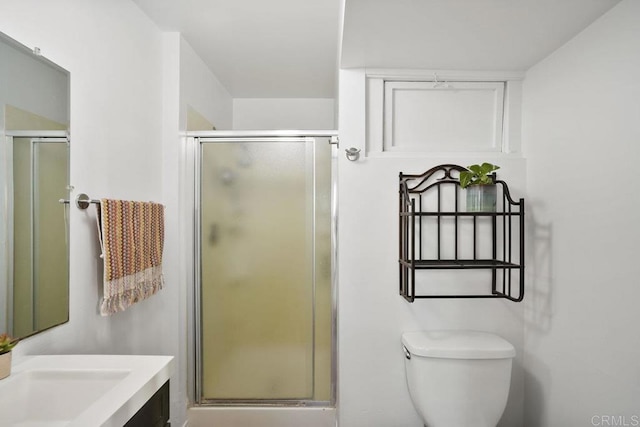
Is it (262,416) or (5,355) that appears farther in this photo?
(262,416)

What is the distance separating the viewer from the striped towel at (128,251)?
1286mm

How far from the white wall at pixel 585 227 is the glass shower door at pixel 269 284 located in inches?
42.3

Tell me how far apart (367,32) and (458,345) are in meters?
1.39

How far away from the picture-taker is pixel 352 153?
1.75 meters

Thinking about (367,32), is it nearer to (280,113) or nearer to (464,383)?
(464,383)

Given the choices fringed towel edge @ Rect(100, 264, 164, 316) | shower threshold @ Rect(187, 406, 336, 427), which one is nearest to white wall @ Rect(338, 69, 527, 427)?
shower threshold @ Rect(187, 406, 336, 427)

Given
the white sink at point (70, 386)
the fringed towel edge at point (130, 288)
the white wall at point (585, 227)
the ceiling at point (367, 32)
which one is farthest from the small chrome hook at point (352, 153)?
the white sink at point (70, 386)

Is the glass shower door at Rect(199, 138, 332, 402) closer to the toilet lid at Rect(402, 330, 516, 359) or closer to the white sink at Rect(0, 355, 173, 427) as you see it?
the toilet lid at Rect(402, 330, 516, 359)

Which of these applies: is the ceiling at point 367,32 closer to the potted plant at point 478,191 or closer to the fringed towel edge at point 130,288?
the potted plant at point 478,191

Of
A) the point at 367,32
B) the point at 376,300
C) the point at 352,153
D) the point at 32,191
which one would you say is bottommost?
the point at 376,300

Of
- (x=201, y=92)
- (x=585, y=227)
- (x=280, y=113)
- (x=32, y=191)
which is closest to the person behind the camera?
(x=32, y=191)

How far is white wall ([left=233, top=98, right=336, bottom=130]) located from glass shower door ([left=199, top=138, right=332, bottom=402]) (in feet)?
4.14

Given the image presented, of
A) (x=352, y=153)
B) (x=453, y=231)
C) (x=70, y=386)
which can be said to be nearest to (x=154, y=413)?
(x=70, y=386)

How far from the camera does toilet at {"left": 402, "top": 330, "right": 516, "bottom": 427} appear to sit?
4.89ft
